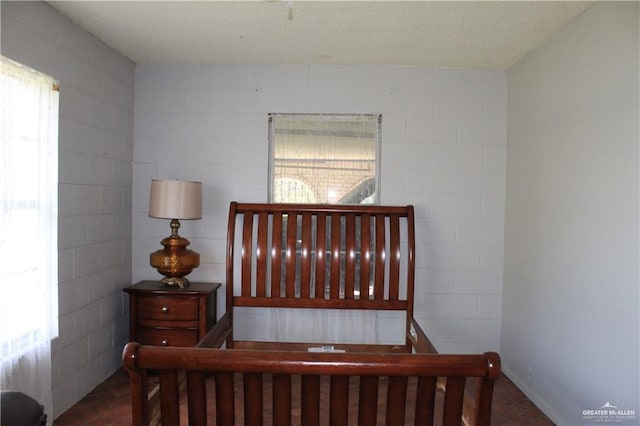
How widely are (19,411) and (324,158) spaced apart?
2842 millimetres

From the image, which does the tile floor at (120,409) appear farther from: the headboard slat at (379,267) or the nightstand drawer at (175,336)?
the headboard slat at (379,267)

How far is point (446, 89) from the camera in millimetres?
3598

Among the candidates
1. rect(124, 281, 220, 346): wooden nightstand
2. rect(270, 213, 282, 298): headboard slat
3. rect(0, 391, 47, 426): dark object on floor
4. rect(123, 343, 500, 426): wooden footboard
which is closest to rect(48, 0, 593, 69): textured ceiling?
rect(270, 213, 282, 298): headboard slat

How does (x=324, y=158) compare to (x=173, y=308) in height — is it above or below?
above

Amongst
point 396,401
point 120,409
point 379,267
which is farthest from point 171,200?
point 396,401

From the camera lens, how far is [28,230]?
2443 millimetres

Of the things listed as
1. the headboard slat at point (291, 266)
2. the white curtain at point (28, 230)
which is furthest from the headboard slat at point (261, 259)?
the white curtain at point (28, 230)

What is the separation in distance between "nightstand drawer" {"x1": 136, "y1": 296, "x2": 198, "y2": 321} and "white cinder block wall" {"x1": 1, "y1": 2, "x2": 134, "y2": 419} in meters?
0.39

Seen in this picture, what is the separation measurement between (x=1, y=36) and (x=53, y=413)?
2.17 meters

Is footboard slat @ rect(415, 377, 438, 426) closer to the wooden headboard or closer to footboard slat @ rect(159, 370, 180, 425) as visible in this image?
footboard slat @ rect(159, 370, 180, 425)

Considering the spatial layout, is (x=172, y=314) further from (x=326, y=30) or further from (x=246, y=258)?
(x=326, y=30)

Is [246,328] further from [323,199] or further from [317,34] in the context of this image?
[317,34]

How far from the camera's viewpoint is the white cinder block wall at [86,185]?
8.41 ft

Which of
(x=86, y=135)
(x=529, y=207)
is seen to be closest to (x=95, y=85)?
(x=86, y=135)
